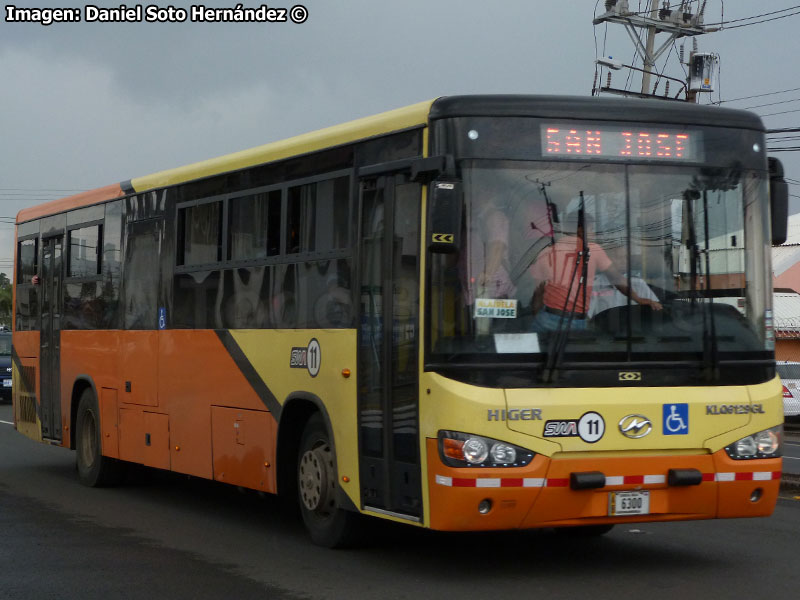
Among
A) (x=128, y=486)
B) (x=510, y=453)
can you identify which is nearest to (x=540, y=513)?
(x=510, y=453)

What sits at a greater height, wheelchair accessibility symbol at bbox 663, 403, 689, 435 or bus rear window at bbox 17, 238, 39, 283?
bus rear window at bbox 17, 238, 39, 283

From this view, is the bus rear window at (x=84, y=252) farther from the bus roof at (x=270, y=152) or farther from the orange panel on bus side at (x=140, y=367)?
the orange panel on bus side at (x=140, y=367)

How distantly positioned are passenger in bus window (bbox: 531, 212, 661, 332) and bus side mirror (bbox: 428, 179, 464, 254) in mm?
625

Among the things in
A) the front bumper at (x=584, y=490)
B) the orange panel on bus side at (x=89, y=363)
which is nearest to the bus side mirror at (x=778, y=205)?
the front bumper at (x=584, y=490)

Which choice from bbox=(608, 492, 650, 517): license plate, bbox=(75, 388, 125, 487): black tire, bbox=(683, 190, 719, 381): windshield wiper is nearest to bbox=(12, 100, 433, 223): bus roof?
bbox=(683, 190, 719, 381): windshield wiper

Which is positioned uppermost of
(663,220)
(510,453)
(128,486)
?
(663,220)

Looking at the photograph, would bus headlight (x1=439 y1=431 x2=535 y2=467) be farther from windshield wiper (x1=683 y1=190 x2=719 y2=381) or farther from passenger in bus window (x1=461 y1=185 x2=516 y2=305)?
windshield wiper (x1=683 y1=190 x2=719 y2=381)

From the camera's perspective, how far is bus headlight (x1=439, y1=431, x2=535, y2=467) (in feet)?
27.0

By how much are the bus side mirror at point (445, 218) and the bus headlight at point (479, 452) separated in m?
1.16

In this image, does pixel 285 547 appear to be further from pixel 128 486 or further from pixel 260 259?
pixel 128 486

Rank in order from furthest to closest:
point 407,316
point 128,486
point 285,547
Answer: point 128,486 < point 285,547 < point 407,316

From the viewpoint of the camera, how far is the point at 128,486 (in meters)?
14.9

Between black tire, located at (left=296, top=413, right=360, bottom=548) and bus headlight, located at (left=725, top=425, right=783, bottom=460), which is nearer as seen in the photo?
bus headlight, located at (left=725, top=425, right=783, bottom=460)

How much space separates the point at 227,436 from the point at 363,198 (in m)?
2.98
